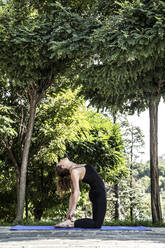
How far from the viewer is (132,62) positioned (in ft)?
23.3

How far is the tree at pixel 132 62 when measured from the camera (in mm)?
5953

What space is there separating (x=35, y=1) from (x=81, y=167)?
19.7ft

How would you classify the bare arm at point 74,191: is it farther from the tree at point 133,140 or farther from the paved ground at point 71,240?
the tree at point 133,140

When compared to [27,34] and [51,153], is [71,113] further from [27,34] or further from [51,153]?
[27,34]

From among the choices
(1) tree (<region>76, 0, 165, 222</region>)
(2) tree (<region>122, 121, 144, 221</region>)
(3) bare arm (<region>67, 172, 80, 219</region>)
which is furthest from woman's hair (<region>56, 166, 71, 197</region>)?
(2) tree (<region>122, 121, 144, 221</region>)

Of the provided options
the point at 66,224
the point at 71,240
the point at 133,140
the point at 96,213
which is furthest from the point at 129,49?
the point at 133,140

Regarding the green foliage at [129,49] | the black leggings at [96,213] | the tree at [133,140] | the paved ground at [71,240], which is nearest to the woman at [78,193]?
the black leggings at [96,213]

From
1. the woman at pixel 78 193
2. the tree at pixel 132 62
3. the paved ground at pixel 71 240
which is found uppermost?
the tree at pixel 132 62

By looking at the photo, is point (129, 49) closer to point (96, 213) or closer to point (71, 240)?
point (96, 213)

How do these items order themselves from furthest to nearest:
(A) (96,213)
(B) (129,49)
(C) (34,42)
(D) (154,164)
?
(D) (154,164) < (C) (34,42) < (B) (129,49) < (A) (96,213)

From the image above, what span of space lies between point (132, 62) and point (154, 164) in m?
3.22

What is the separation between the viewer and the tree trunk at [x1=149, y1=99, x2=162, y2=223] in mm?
8094

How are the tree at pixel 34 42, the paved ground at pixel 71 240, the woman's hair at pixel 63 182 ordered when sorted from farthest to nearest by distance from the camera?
the tree at pixel 34 42
the woman's hair at pixel 63 182
the paved ground at pixel 71 240

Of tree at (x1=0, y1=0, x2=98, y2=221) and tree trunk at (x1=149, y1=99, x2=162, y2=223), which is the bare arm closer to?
tree at (x1=0, y1=0, x2=98, y2=221)
